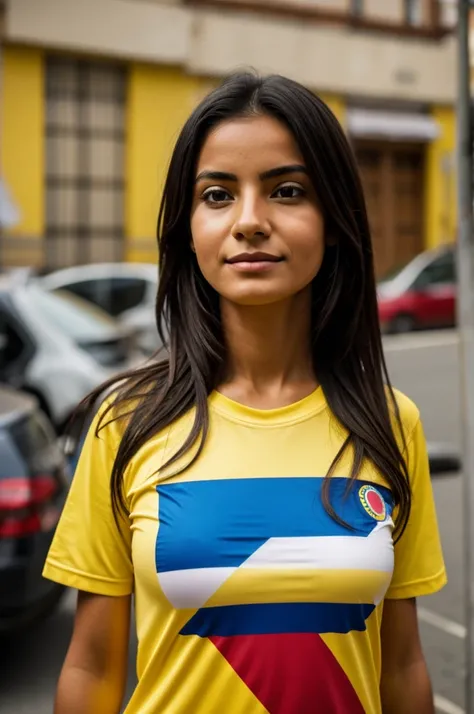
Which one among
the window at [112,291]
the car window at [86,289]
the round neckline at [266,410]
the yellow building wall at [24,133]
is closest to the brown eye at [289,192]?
the round neckline at [266,410]

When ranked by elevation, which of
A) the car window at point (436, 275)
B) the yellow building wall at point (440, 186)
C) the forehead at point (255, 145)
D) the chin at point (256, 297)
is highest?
the yellow building wall at point (440, 186)

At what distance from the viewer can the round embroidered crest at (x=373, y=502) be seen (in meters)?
1.72

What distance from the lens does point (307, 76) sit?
82.4 feet

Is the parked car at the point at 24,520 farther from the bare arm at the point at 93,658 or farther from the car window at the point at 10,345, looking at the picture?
the car window at the point at 10,345

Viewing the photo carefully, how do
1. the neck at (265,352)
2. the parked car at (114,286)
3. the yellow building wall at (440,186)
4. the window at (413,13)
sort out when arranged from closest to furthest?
Result: the neck at (265,352)
the parked car at (114,286)
the yellow building wall at (440,186)
the window at (413,13)

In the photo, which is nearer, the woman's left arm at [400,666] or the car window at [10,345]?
the woman's left arm at [400,666]

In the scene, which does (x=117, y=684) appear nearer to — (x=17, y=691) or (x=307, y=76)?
(x=17, y=691)

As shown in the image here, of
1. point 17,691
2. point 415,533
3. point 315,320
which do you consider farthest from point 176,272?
point 17,691

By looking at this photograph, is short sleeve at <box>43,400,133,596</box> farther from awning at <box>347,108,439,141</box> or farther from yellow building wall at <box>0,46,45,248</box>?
awning at <box>347,108,439,141</box>

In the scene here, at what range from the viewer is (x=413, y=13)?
26.8m

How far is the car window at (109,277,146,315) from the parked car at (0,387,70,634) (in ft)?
32.3

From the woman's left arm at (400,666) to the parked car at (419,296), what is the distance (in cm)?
1673

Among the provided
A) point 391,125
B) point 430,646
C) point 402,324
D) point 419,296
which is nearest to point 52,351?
point 430,646

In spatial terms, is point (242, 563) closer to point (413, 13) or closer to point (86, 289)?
point (86, 289)
